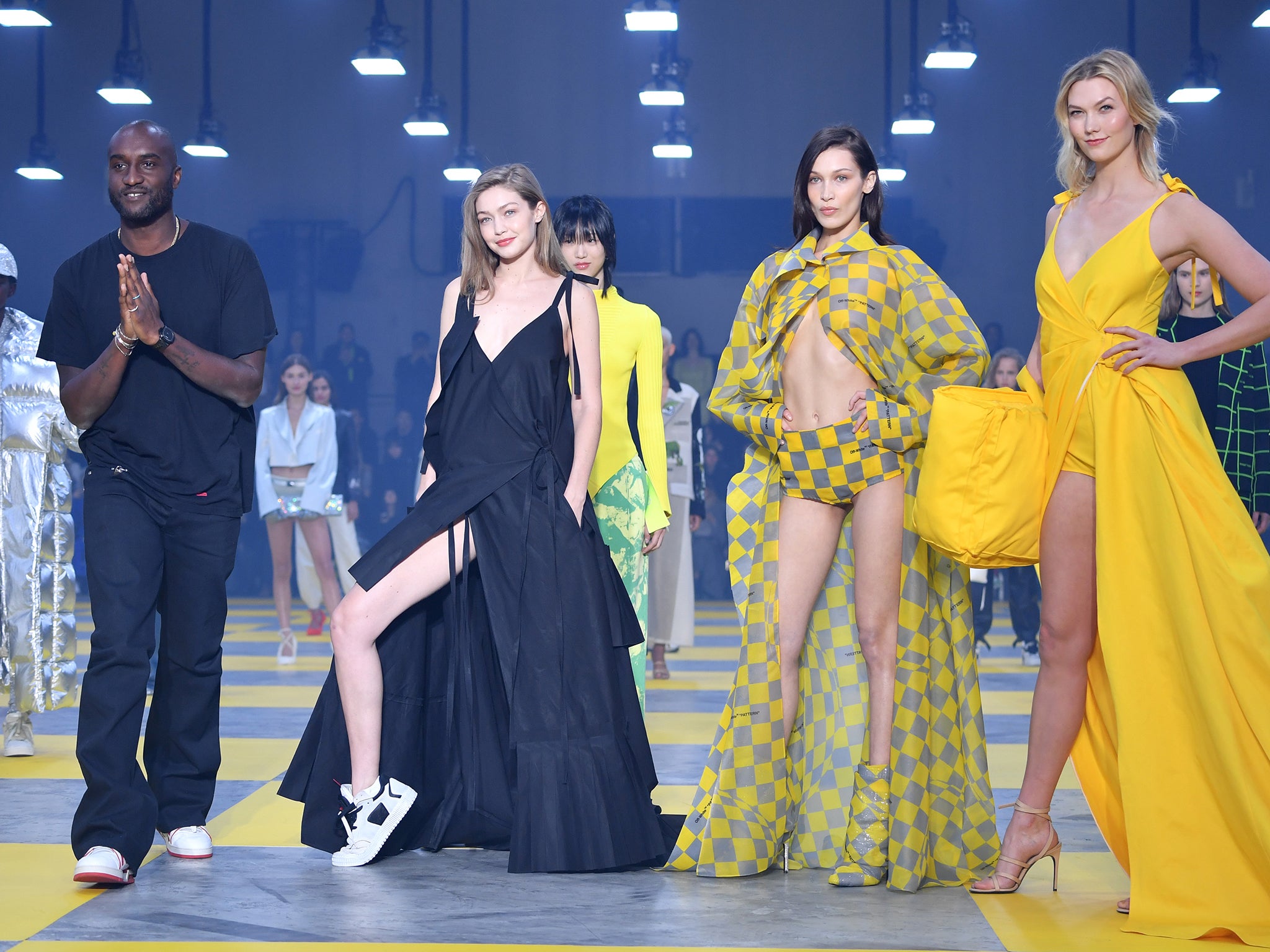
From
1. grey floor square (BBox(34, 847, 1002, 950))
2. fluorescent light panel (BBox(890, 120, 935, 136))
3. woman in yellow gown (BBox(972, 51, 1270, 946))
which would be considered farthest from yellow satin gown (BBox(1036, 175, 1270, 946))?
fluorescent light panel (BBox(890, 120, 935, 136))

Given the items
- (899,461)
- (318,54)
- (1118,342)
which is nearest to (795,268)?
(899,461)

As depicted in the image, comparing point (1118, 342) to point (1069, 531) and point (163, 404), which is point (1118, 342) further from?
point (163, 404)

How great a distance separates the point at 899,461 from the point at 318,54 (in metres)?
12.1

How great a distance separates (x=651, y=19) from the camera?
34.8 feet

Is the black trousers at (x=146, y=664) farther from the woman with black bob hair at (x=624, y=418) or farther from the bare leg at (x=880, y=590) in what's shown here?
the bare leg at (x=880, y=590)

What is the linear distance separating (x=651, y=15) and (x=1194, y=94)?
5.28m

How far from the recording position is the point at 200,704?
3.60 metres

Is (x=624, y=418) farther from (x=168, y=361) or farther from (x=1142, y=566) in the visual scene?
(x=1142, y=566)

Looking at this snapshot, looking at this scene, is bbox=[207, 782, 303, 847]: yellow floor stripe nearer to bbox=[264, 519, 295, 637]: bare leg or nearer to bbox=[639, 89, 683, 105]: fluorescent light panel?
bbox=[264, 519, 295, 637]: bare leg

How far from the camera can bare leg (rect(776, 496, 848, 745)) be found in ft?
11.8

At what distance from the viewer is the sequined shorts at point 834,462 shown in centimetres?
346

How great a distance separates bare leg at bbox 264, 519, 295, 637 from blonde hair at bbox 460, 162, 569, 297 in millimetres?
4888

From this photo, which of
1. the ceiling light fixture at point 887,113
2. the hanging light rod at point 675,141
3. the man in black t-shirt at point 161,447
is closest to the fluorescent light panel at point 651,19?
the hanging light rod at point 675,141

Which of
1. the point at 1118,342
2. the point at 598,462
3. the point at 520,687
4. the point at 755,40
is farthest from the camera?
the point at 755,40
